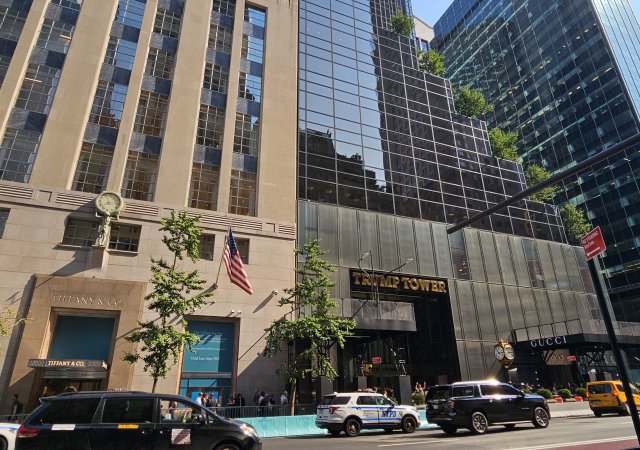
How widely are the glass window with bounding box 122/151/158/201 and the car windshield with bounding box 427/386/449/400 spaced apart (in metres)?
21.6

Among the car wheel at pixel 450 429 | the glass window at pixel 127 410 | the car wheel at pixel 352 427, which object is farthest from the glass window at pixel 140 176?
the car wheel at pixel 450 429

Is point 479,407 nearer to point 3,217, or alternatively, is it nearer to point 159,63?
point 3,217

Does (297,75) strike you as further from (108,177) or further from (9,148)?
(9,148)

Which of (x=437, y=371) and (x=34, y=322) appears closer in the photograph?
(x=34, y=322)

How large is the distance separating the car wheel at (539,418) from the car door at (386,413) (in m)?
5.45

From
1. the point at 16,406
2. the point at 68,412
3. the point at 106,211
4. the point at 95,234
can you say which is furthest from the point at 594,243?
the point at 95,234

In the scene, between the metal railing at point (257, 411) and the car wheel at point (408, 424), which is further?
the metal railing at point (257, 411)

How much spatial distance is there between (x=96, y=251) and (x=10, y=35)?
18101mm

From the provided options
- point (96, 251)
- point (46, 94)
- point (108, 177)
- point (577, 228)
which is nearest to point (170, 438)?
point (96, 251)

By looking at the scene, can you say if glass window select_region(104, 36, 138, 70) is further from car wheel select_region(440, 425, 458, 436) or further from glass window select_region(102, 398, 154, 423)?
car wheel select_region(440, 425, 458, 436)

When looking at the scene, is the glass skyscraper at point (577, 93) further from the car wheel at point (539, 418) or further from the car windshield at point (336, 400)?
the car windshield at point (336, 400)

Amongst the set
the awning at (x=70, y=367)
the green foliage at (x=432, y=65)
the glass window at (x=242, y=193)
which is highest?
the green foliage at (x=432, y=65)

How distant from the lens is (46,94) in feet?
92.7

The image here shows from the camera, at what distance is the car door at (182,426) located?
28.1 ft
